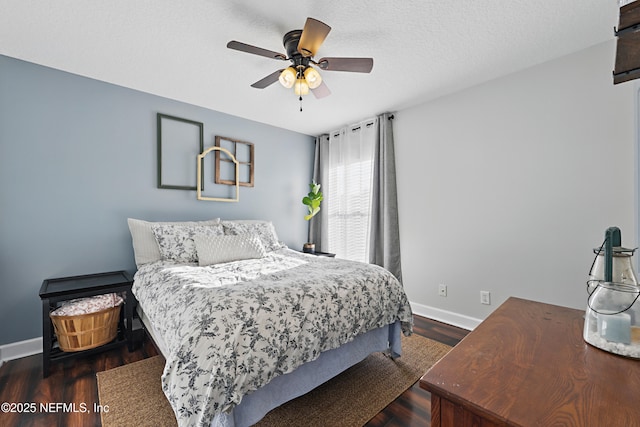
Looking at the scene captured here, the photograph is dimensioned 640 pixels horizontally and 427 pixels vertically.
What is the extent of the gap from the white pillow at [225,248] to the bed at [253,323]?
0.01 m

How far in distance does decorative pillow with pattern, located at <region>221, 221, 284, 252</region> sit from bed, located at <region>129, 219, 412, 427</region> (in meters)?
0.44

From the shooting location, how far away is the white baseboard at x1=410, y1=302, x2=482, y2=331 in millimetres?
2762

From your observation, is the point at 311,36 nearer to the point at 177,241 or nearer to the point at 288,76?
the point at 288,76

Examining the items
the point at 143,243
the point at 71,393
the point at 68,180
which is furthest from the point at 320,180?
the point at 71,393

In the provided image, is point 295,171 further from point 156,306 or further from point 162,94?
point 156,306

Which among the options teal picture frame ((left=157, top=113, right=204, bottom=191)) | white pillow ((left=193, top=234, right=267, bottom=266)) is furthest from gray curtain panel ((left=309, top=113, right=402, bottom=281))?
teal picture frame ((left=157, top=113, right=204, bottom=191))

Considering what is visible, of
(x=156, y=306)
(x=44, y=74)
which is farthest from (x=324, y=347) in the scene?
(x=44, y=74)

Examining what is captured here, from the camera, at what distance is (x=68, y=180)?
2.46 metres

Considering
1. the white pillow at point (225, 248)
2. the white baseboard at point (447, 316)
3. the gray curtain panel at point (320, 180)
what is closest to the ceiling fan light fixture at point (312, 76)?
the white pillow at point (225, 248)

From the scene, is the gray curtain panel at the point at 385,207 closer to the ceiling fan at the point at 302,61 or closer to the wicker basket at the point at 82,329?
the ceiling fan at the point at 302,61

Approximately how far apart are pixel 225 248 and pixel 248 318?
4.43 ft

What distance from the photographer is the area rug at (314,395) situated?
A: 5.10 feet

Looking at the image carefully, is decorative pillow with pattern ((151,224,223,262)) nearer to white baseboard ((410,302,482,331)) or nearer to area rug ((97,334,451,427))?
area rug ((97,334,451,427))

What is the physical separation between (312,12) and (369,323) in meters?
2.08
